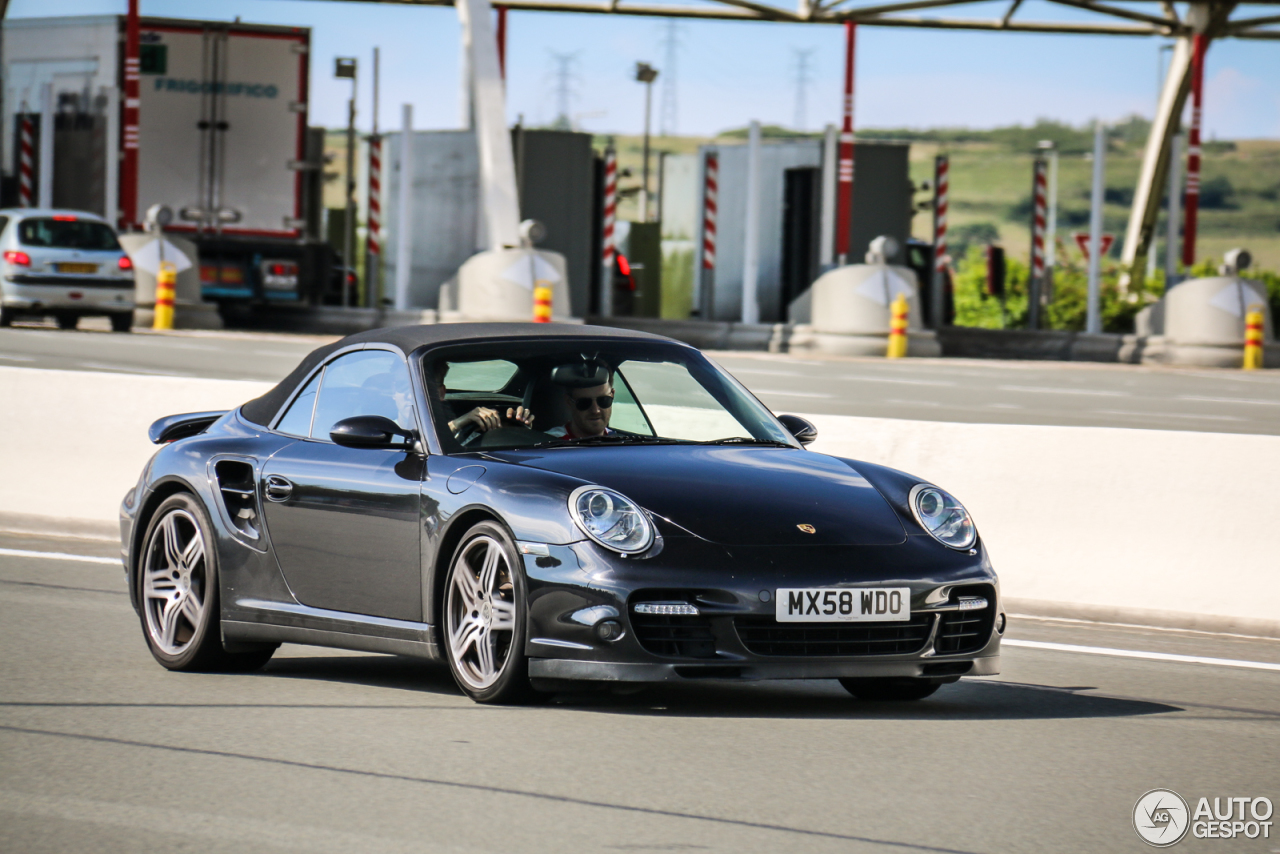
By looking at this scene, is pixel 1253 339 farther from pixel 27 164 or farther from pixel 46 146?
pixel 27 164

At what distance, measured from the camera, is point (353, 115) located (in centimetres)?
3866

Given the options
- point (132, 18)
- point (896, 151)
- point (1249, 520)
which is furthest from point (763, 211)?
point (1249, 520)

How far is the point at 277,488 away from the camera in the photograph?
297 inches

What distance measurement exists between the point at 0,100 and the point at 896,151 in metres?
13.8

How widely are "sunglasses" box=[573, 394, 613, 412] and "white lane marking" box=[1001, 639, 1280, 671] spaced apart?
97.2 inches

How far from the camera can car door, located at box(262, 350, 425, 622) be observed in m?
7.03

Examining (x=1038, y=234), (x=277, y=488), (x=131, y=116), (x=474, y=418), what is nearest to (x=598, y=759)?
(x=474, y=418)

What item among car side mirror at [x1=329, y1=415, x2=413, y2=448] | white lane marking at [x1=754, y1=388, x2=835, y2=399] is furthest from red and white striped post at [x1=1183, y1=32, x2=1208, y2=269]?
car side mirror at [x1=329, y1=415, x2=413, y2=448]

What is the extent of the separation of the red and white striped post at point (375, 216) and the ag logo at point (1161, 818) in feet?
96.0

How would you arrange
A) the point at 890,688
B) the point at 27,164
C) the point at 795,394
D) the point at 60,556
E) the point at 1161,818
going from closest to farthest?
the point at 1161,818 → the point at 890,688 → the point at 60,556 → the point at 795,394 → the point at 27,164

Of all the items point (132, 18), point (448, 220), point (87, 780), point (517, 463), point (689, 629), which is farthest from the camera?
point (448, 220)

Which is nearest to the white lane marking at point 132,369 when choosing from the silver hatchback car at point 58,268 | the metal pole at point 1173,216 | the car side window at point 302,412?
the silver hatchback car at point 58,268

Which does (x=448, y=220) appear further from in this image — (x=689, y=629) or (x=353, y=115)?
(x=689, y=629)

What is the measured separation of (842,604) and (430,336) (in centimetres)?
193
